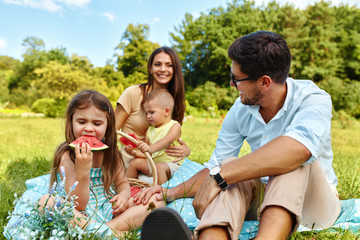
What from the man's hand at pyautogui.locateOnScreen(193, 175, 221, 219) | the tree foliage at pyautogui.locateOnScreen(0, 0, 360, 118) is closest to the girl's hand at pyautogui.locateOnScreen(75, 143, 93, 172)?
the man's hand at pyautogui.locateOnScreen(193, 175, 221, 219)

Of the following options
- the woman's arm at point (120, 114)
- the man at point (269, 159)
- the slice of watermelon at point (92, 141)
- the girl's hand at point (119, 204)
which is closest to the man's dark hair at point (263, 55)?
the man at point (269, 159)

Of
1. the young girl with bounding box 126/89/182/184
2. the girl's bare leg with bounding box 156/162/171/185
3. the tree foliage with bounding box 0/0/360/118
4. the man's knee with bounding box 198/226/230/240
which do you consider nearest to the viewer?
the man's knee with bounding box 198/226/230/240

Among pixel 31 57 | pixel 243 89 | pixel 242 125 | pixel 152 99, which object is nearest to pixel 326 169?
pixel 242 125

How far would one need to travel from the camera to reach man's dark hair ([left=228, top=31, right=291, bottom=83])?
7.96 ft

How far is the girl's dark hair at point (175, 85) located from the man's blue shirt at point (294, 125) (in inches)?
57.3

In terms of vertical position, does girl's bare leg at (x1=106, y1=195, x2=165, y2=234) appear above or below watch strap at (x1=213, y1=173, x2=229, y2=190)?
below

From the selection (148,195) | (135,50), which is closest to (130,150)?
(148,195)

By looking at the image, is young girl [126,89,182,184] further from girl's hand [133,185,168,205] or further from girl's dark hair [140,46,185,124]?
girl's hand [133,185,168,205]

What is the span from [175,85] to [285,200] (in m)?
2.62

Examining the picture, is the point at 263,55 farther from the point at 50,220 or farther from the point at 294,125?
the point at 50,220

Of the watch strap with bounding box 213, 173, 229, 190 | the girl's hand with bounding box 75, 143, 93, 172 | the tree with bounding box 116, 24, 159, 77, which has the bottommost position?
the watch strap with bounding box 213, 173, 229, 190

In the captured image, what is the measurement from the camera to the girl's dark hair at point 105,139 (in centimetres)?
273

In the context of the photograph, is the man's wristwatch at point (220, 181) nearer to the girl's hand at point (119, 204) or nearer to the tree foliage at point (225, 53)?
the girl's hand at point (119, 204)

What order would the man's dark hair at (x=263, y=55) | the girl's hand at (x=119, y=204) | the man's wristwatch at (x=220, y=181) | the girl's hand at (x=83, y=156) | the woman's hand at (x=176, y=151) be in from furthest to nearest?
the woman's hand at (x=176, y=151) → the girl's hand at (x=119, y=204) → the man's dark hair at (x=263, y=55) → the girl's hand at (x=83, y=156) → the man's wristwatch at (x=220, y=181)
